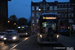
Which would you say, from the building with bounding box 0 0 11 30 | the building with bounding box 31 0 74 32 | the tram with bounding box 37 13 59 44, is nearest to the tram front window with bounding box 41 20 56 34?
the tram with bounding box 37 13 59 44

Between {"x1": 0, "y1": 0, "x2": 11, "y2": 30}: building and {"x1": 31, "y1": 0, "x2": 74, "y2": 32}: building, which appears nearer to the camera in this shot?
{"x1": 0, "y1": 0, "x2": 11, "y2": 30}: building

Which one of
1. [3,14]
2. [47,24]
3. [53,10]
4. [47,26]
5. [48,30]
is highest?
[53,10]

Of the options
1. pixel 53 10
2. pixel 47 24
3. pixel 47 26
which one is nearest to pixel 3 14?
pixel 53 10

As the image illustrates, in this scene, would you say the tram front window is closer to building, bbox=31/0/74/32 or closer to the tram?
the tram

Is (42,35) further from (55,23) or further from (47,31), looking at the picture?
(55,23)

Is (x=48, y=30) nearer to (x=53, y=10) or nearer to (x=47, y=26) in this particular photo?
(x=47, y=26)

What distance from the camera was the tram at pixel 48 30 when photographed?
45.0 ft

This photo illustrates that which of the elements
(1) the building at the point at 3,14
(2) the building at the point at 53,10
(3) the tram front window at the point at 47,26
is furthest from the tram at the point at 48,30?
(2) the building at the point at 53,10

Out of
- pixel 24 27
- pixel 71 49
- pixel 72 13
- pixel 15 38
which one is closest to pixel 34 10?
pixel 72 13

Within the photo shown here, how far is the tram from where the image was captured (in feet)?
45.0

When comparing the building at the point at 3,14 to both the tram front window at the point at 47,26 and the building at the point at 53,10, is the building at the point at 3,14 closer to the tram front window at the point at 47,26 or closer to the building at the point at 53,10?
the building at the point at 53,10

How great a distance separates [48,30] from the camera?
539 inches

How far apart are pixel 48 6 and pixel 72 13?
13220 mm

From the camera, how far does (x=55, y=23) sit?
14.0 metres
